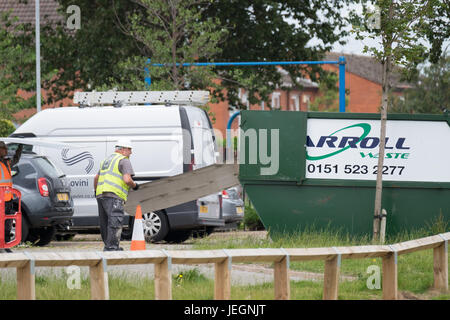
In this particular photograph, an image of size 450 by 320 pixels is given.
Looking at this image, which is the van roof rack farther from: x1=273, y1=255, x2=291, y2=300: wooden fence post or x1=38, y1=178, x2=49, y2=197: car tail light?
x1=273, y1=255, x2=291, y2=300: wooden fence post

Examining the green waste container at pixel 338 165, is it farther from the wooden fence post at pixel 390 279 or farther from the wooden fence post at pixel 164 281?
the wooden fence post at pixel 164 281

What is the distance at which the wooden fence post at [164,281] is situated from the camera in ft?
26.3

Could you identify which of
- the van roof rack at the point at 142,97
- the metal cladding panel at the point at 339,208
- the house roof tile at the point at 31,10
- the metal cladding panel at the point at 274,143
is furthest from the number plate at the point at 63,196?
the house roof tile at the point at 31,10

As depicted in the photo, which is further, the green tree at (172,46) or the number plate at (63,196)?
the green tree at (172,46)

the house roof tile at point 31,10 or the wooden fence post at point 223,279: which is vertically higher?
the house roof tile at point 31,10

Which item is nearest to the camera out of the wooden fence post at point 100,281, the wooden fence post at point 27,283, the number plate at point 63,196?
the wooden fence post at point 27,283

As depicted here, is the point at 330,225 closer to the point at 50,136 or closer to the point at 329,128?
the point at 329,128

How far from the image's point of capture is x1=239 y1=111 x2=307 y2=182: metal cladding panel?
1550 centimetres

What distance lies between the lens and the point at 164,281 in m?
8.05

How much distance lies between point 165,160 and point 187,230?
4.65 feet

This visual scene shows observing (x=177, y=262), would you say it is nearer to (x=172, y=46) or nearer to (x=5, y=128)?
(x=172, y=46)

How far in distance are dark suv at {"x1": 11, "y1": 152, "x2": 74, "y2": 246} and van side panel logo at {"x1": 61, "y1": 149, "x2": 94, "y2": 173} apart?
893mm

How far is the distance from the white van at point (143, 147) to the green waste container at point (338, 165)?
169 centimetres
